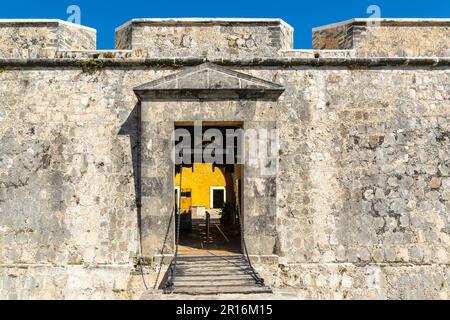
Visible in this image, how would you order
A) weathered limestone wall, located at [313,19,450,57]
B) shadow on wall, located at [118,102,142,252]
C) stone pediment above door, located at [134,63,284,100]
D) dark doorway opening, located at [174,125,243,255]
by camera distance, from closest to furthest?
1. stone pediment above door, located at [134,63,284,100]
2. shadow on wall, located at [118,102,142,252]
3. dark doorway opening, located at [174,125,243,255]
4. weathered limestone wall, located at [313,19,450,57]

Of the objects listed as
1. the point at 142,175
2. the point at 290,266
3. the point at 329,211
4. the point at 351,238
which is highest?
the point at 142,175

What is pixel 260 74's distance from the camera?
680cm

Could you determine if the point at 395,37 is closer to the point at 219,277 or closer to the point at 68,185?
the point at 219,277

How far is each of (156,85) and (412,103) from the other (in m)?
4.12

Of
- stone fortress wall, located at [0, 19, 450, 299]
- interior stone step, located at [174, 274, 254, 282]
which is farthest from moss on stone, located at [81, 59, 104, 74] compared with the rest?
interior stone step, located at [174, 274, 254, 282]

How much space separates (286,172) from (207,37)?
104 inches

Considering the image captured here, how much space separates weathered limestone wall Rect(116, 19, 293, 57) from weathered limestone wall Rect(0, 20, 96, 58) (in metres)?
1.12

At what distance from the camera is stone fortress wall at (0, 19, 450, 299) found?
21.2 ft

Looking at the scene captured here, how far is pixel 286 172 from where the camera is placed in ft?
21.8

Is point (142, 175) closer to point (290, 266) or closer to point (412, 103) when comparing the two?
point (290, 266)

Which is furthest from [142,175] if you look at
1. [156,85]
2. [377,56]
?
[377,56]

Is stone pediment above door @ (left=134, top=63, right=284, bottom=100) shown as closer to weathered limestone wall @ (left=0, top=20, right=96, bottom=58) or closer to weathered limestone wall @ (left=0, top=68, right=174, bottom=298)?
weathered limestone wall @ (left=0, top=68, right=174, bottom=298)

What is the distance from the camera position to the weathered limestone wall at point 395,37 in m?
7.14

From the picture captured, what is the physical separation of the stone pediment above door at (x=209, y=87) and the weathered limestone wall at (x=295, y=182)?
228mm
